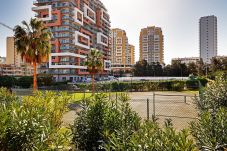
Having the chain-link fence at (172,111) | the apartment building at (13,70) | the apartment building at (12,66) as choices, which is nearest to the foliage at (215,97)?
the chain-link fence at (172,111)

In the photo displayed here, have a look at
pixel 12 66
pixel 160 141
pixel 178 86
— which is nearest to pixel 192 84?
pixel 178 86

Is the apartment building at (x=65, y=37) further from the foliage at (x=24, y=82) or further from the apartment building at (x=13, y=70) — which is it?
the apartment building at (x=13, y=70)

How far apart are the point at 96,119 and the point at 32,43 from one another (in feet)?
84.7

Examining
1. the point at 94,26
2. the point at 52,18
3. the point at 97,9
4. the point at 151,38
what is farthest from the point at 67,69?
the point at 151,38

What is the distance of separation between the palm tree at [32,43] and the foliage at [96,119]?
23981 millimetres

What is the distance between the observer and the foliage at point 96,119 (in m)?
6.64

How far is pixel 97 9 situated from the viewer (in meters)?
123

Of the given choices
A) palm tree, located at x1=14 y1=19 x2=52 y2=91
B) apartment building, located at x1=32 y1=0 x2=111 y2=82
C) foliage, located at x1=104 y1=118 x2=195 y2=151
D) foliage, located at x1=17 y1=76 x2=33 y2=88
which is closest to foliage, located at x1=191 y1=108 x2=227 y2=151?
foliage, located at x1=104 y1=118 x2=195 y2=151

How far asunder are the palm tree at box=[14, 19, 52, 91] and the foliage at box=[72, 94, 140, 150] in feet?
78.7

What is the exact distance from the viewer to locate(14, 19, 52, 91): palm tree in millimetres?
30359

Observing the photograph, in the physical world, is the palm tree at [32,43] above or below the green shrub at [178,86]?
above

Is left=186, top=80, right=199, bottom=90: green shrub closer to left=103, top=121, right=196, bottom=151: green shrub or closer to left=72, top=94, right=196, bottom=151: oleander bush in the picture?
left=72, top=94, right=196, bottom=151: oleander bush

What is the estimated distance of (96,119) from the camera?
7230 mm

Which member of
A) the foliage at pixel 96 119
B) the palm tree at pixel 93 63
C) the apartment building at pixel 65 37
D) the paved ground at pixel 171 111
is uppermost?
the apartment building at pixel 65 37
